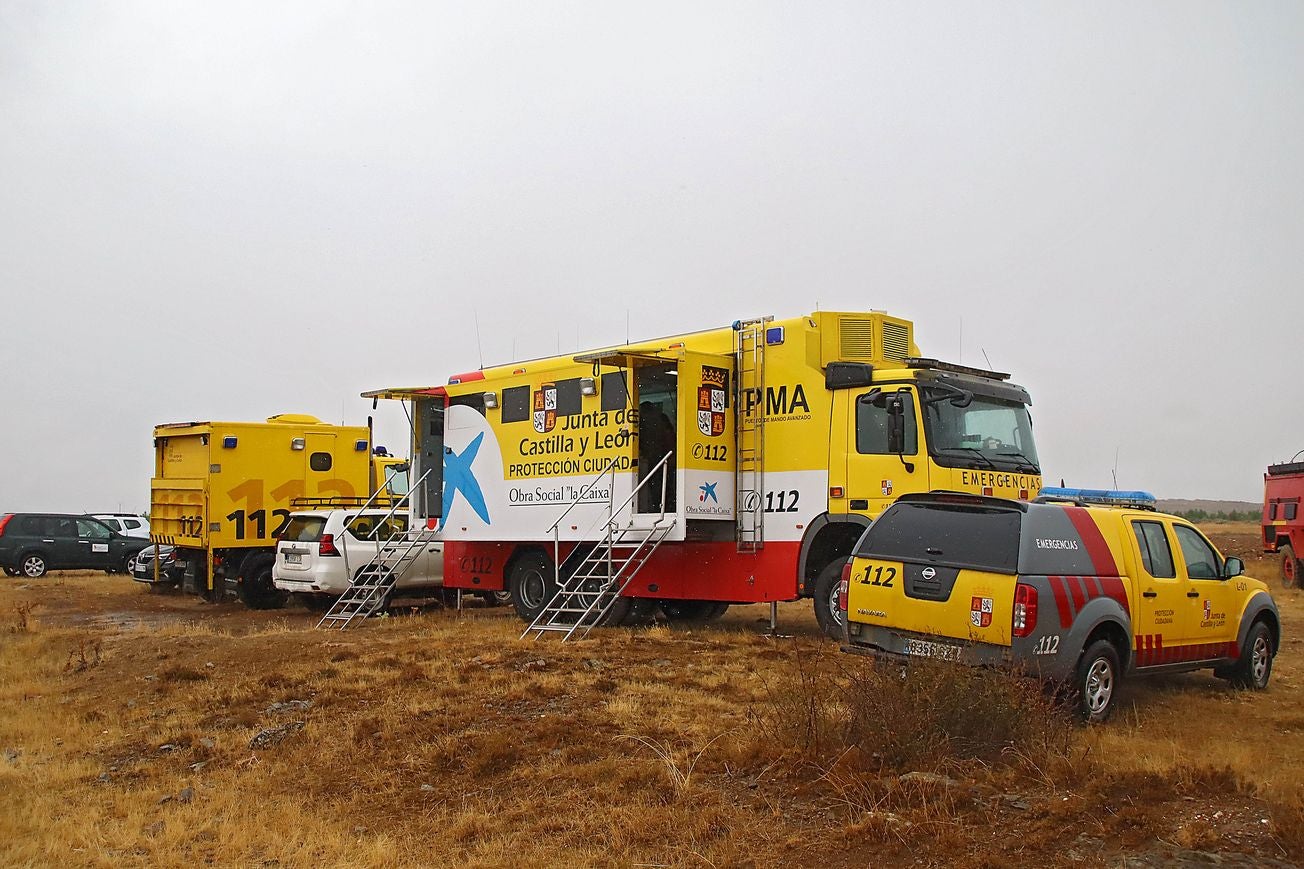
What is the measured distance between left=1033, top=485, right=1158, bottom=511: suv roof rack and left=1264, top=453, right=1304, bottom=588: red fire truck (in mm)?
12559

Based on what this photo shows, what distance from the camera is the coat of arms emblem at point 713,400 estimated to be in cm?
1386

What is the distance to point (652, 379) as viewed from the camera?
1512 cm

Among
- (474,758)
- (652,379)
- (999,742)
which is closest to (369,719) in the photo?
(474,758)

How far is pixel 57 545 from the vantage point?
28.5 meters

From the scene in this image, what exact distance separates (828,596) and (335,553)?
317 inches

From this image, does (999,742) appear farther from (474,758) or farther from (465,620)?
(465,620)

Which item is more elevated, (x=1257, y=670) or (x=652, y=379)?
(x=652, y=379)

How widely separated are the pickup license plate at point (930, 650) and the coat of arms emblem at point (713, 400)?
5506 millimetres

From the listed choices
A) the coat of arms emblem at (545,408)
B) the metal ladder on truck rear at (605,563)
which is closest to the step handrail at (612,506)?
the metal ladder on truck rear at (605,563)

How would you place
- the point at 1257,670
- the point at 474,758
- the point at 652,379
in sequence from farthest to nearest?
the point at 652,379
the point at 1257,670
the point at 474,758

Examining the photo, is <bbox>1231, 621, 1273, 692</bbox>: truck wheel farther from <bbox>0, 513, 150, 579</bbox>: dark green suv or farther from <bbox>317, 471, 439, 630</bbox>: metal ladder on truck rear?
<bbox>0, 513, 150, 579</bbox>: dark green suv

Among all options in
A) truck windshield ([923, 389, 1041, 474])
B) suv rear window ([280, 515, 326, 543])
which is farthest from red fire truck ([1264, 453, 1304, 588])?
suv rear window ([280, 515, 326, 543])

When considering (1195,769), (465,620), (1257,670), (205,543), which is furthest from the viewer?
(205,543)

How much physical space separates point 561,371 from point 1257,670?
8.66 m
